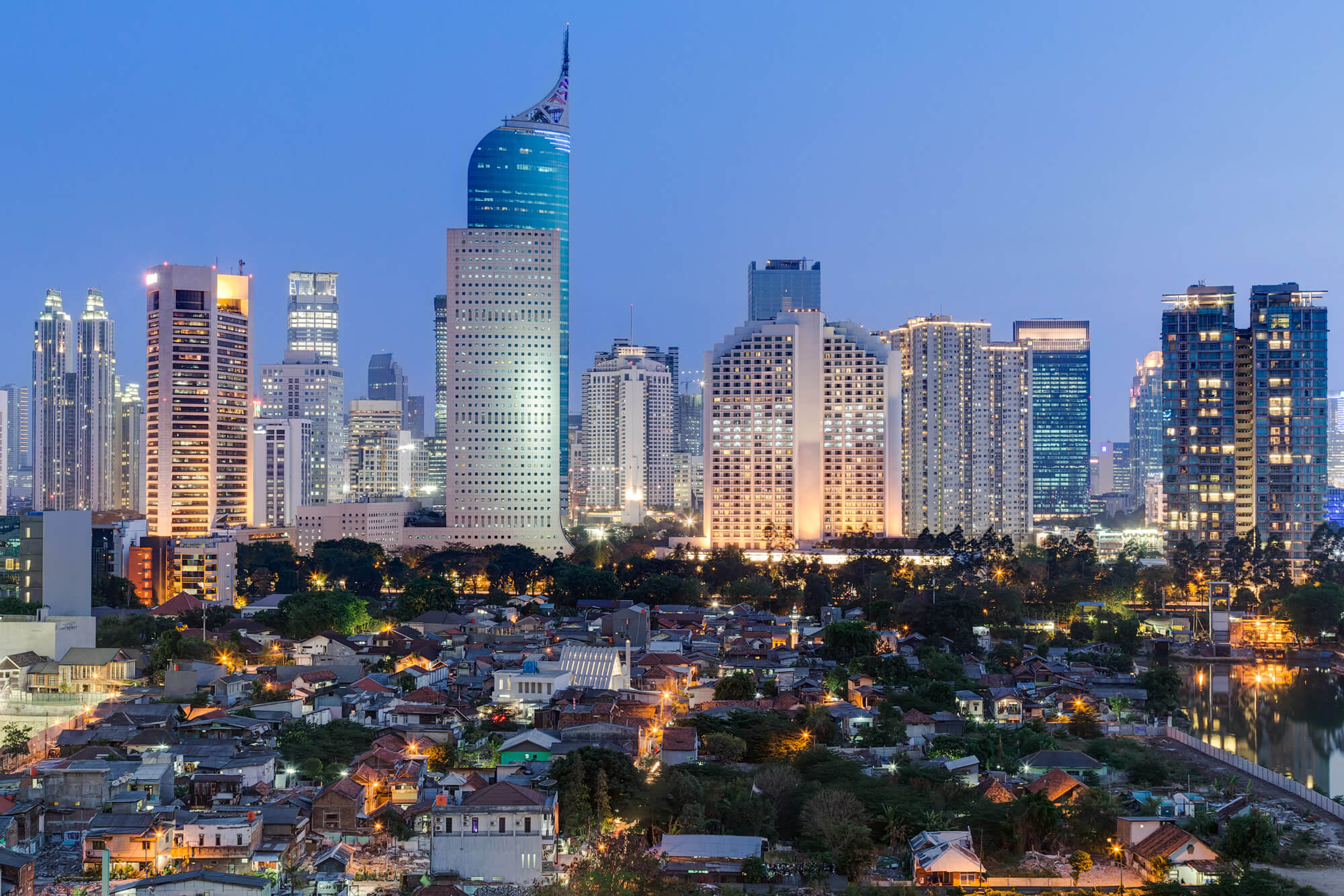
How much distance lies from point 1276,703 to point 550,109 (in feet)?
162

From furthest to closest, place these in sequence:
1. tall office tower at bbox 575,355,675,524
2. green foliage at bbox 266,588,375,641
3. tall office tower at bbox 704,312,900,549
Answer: tall office tower at bbox 575,355,675,524 < tall office tower at bbox 704,312,900,549 < green foliage at bbox 266,588,375,641

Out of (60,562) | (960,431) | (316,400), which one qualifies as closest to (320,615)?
(60,562)

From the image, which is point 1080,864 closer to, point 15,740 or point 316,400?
point 15,740

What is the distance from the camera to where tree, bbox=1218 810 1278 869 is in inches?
552

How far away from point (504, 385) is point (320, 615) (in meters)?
23.4

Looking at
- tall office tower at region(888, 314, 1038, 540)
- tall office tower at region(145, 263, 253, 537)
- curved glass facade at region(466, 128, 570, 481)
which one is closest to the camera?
tall office tower at region(145, 263, 253, 537)

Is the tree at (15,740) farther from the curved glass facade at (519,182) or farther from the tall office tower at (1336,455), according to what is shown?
the tall office tower at (1336,455)

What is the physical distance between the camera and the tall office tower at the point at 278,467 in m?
57.6

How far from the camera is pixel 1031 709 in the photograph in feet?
73.6

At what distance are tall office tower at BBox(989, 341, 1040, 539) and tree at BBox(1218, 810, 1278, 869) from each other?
44.3 meters

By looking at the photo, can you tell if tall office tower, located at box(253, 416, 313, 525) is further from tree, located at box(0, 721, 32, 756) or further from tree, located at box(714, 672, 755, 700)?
tree, located at box(714, 672, 755, 700)

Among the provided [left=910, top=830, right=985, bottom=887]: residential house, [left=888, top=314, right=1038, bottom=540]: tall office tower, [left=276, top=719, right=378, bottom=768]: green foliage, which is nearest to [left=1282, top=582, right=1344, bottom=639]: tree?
[left=910, top=830, right=985, bottom=887]: residential house

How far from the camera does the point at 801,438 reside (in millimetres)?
51188

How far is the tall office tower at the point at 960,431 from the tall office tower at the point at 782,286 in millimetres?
18377
